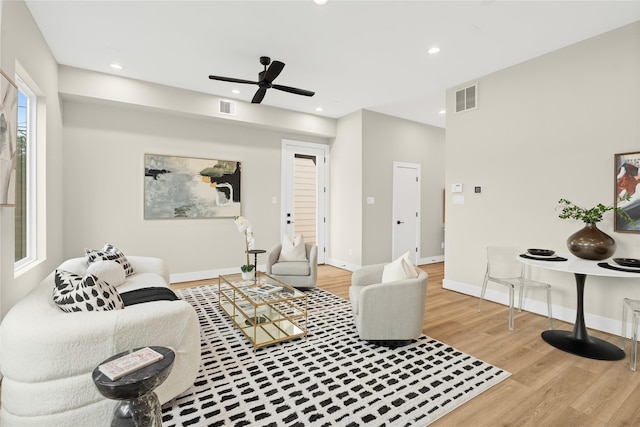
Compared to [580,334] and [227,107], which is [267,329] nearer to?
[580,334]

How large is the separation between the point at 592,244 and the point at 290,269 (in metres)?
3.30

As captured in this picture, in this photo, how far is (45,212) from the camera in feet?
11.3

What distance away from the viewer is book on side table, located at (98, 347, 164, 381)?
1426 mm

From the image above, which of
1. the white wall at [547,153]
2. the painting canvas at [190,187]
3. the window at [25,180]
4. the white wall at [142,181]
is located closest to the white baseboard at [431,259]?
the white wall at [547,153]

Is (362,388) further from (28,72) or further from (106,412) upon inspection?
(28,72)

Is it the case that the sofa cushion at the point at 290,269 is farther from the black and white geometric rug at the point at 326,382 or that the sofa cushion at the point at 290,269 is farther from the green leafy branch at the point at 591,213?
the green leafy branch at the point at 591,213

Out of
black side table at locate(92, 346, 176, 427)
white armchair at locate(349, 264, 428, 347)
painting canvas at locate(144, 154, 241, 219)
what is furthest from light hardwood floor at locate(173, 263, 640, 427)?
painting canvas at locate(144, 154, 241, 219)

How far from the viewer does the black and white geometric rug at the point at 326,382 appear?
1886 millimetres

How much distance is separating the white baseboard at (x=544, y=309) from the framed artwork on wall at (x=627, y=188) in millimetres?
952

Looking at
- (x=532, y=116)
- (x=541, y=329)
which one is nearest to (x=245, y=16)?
(x=532, y=116)

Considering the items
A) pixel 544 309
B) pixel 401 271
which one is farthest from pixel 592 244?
pixel 401 271

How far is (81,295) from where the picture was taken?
6.19 ft

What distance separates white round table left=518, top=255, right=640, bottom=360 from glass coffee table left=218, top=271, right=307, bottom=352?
7.58 ft

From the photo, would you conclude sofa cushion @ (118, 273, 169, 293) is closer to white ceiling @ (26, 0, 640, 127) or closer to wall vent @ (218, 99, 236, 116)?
white ceiling @ (26, 0, 640, 127)
